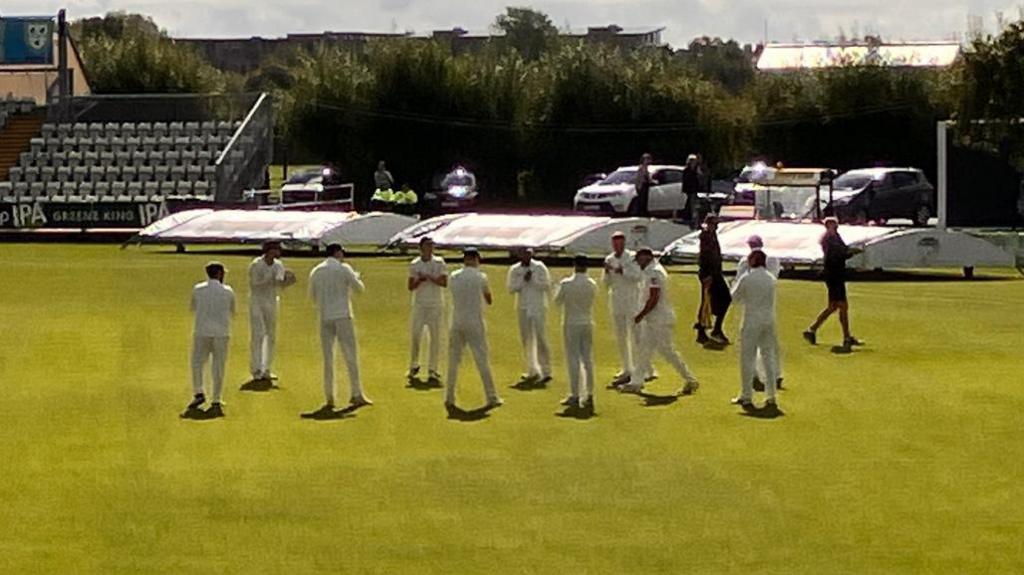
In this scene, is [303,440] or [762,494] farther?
[303,440]

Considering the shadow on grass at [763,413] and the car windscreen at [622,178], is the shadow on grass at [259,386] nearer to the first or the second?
the shadow on grass at [763,413]

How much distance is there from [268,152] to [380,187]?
627 centimetres

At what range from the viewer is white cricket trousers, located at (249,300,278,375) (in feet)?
87.0

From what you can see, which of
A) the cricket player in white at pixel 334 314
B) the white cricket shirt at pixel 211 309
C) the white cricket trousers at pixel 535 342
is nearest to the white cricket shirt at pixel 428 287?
the white cricket trousers at pixel 535 342

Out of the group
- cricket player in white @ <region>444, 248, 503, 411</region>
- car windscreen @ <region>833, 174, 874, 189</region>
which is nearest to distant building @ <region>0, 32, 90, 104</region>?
car windscreen @ <region>833, 174, 874, 189</region>

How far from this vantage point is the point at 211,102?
221 feet

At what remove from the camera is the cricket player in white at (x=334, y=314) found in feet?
80.0

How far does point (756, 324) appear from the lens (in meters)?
24.0

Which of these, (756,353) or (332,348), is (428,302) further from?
(756,353)

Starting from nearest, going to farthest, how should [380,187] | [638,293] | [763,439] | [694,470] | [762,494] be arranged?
[762,494] < [694,470] < [763,439] < [638,293] < [380,187]

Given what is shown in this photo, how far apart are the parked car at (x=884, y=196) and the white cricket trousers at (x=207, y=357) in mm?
36738

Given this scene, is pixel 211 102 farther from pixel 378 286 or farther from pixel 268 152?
pixel 378 286

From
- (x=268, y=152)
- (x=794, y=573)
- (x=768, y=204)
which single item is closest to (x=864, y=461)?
(x=794, y=573)

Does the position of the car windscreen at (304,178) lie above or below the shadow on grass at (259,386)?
above
